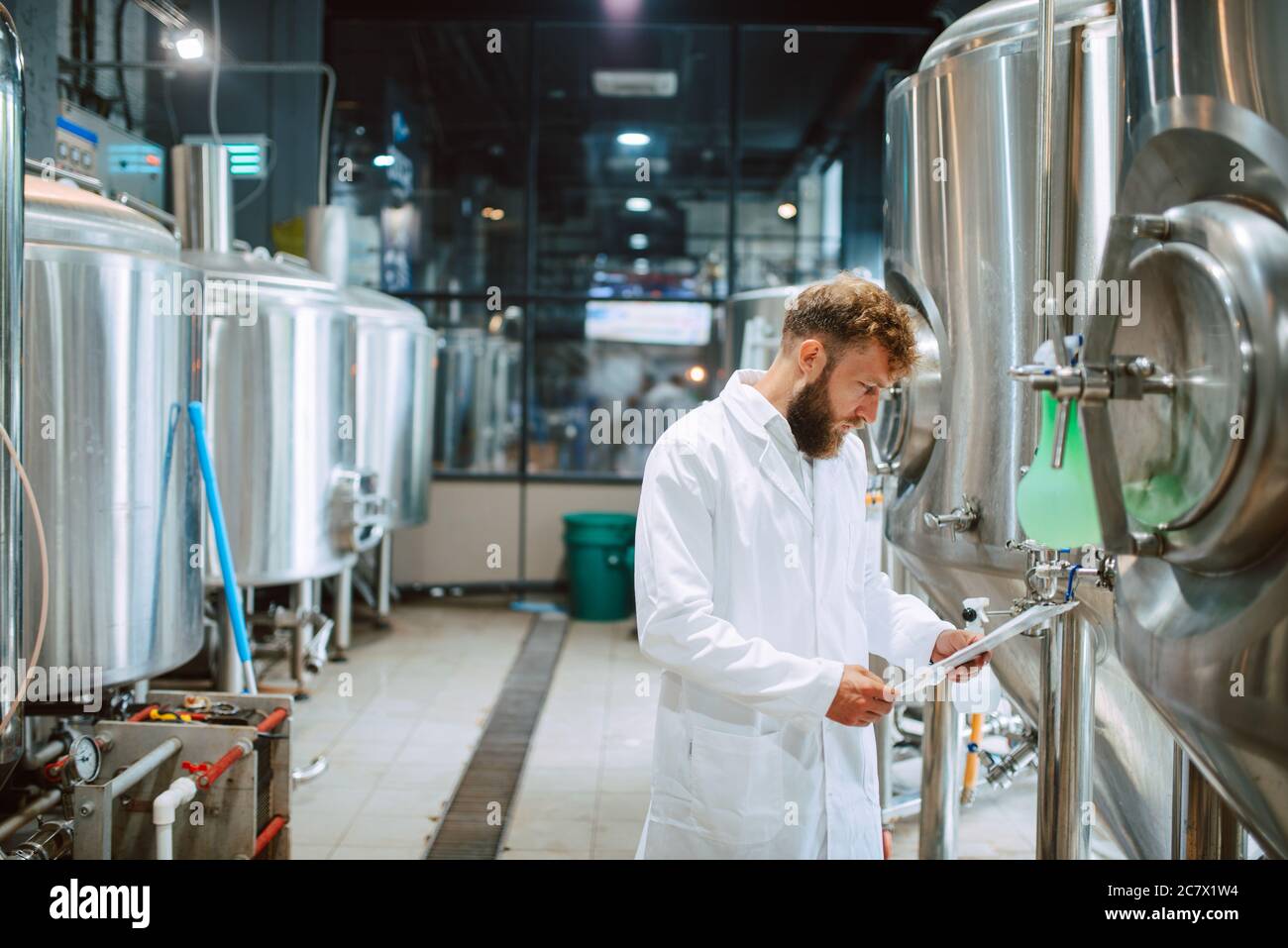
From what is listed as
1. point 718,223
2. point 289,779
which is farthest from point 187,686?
point 718,223

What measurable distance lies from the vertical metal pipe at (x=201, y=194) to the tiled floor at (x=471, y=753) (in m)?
1.80

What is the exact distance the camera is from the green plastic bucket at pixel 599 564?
600 centimetres

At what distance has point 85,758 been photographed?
7.32 ft

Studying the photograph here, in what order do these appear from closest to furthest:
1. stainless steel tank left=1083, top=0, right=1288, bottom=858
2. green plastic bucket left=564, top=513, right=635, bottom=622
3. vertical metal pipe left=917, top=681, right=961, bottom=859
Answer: stainless steel tank left=1083, top=0, right=1288, bottom=858 → vertical metal pipe left=917, top=681, right=961, bottom=859 → green plastic bucket left=564, top=513, right=635, bottom=622

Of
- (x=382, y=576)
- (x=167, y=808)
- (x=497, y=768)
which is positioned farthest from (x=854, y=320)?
(x=382, y=576)

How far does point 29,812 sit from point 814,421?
85.0 inches

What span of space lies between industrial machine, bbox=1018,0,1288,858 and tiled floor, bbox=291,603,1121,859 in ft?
6.37

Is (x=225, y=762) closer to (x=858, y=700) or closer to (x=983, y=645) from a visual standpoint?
(x=858, y=700)

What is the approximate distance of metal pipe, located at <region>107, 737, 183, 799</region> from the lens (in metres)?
2.05

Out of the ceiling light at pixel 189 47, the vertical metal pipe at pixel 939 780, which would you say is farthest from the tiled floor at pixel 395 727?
the ceiling light at pixel 189 47

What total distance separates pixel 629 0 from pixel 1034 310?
214 inches

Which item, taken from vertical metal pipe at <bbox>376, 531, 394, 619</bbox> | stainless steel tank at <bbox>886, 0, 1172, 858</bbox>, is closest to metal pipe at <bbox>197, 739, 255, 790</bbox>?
stainless steel tank at <bbox>886, 0, 1172, 858</bbox>

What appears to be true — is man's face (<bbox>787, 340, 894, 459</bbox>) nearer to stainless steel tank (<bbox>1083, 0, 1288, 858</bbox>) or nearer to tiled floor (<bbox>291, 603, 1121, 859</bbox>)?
stainless steel tank (<bbox>1083, 0, 1288, 858</bbox>)

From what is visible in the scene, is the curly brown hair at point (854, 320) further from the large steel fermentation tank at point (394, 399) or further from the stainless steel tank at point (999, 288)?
the large steel fermentation tank at point (394, 399)
